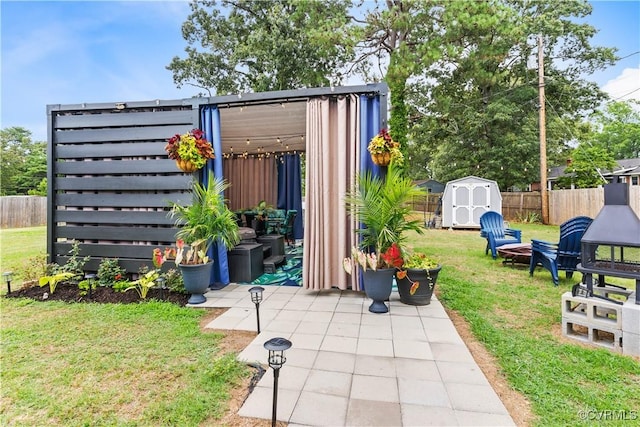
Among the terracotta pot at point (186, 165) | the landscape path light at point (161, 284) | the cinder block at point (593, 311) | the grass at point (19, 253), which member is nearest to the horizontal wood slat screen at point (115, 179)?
the terracotta pot at point (186, 165)

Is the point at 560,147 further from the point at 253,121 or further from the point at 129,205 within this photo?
the point at 129,205

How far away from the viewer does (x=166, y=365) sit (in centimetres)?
238

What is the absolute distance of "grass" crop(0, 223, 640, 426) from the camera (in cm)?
187

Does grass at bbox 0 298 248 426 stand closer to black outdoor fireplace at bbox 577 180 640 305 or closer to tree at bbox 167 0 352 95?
black outdoor fireplace at bbox 577 180 640 305

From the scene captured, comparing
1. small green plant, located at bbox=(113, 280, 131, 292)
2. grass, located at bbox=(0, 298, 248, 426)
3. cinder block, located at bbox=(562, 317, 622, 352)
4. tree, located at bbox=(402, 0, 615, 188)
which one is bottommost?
grass, located at bbox=(0, 298, 248, 426)

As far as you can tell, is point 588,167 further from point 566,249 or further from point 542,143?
point 566,249

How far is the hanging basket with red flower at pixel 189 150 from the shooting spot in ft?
12.8

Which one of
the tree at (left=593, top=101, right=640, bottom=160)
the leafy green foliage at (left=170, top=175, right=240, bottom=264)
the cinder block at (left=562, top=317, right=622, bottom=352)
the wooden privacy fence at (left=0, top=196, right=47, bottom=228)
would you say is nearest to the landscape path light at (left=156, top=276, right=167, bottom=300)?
the leafy green foliage at (left=170, top=175, right=240, bottom=264)

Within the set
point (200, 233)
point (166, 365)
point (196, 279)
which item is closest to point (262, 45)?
point (200, 233)

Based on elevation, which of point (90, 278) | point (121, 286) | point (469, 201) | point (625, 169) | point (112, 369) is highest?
point (625, 169)

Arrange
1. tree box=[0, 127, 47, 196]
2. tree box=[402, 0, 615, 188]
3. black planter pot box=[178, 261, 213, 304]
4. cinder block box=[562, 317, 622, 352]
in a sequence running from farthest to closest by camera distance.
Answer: tree box=[0, 127, 47, 196], tree box=[402, 0, 615, 188], black planter pot box=[178, 261, 213, 304], cinder block box=[562, 317, 622, 352]

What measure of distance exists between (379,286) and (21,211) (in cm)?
1634

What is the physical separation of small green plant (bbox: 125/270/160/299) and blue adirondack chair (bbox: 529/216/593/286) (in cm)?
581

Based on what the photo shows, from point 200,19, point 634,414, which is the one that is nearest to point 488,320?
point 634,414
